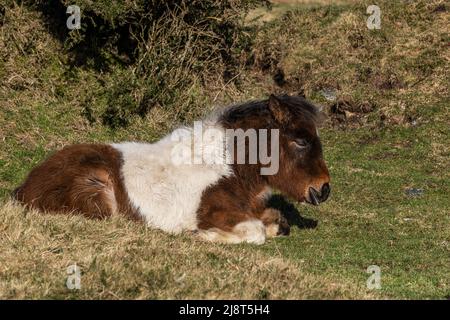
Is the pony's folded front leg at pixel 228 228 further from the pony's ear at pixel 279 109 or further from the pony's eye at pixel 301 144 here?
the pony's ear at pixel 279 109

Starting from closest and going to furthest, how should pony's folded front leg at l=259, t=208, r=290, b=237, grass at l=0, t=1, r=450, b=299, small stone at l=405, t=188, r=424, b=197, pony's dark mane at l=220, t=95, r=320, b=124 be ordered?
grass at l=0, t=1, r=450, b=299
pony's dark mane at l=220, t=95, r=320, b=124
pony's folded front leg at l=259, t=208, r=290, b=237
small stone at l=405, t=188, r=424, b=197

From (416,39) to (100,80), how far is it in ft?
23.8

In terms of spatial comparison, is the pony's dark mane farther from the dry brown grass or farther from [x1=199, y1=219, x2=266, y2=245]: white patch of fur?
the dry brown grass

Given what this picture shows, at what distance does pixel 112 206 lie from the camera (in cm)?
787

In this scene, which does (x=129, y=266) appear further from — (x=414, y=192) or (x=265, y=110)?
(x=414, y=192)

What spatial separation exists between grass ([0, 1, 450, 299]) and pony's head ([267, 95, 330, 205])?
69cm

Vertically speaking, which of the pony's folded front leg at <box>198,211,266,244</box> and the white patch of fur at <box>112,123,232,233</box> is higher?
the white patch of fur at <box>112,123,232,233</box>

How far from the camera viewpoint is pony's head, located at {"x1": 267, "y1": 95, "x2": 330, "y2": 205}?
26.9ft

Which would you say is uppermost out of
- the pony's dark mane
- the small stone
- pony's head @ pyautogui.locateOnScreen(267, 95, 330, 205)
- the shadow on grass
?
the pony's dark mane

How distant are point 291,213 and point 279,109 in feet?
7.31

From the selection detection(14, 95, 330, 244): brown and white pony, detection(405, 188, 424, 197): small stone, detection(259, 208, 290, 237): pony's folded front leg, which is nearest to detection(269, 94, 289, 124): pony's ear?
detection(14, 95, 330, 244): brown and white pony

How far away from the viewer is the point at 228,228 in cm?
806

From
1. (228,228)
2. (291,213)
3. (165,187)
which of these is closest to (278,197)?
(291,213)
